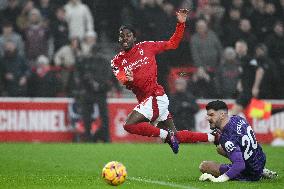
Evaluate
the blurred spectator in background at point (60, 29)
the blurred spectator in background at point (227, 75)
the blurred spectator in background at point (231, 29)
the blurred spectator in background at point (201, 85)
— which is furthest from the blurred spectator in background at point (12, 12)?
the blurred spectator in background at point (231, 29)

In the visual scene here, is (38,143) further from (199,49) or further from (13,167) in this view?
(13,167)

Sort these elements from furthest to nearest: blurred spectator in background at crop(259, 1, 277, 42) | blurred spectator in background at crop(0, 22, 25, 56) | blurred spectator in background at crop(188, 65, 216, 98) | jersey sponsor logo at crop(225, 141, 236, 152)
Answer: blurred spectator in background at crop(259, 1, 277, 42)
blurred spectator in background at crop(188, 65, 216, 98)
blurred spectator in background at crop(0, 22, 25, 56)
jersey sponsor logo at crop(225, 141, 236, 152)

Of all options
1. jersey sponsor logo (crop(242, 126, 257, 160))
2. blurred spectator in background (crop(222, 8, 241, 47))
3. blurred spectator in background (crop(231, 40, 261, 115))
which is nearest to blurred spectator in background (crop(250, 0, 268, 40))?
blurred spectator in background (crop(222, 8, 241, 47))

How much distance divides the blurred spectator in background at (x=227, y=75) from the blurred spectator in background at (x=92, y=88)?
2.91m

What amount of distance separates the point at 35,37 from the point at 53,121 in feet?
7.06

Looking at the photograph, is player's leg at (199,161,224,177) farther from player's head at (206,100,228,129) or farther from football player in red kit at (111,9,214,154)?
football player in red kit at (111,9,214,154)

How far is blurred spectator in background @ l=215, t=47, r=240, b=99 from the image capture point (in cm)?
2166

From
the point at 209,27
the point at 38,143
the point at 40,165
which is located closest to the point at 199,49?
the point at 209,27

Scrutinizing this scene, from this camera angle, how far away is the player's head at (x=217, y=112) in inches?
434

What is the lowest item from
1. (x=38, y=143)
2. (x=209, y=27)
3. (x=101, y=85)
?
(x=38, y=143)

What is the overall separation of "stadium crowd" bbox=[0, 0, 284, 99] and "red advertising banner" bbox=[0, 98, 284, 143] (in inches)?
13.6

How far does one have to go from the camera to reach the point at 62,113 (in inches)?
821

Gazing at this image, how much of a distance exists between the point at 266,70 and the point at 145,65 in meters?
9.15

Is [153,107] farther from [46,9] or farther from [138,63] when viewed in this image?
[46,9]
